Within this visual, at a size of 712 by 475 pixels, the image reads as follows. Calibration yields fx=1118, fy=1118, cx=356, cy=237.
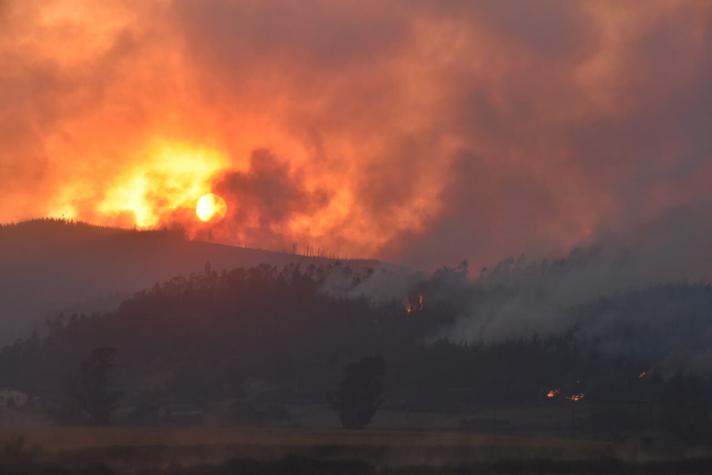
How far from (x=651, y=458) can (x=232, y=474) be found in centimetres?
6229

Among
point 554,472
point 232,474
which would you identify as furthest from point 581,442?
point 232,474

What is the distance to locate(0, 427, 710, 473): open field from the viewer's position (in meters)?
111

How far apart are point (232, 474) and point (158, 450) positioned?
66.4ft

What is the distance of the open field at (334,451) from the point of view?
11094cm

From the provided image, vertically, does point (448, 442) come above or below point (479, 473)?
above

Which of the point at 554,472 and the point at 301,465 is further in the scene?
the point at 554,472

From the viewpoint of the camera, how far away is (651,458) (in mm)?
141125

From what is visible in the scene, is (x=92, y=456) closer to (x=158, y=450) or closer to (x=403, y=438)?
(x=158, y=450)

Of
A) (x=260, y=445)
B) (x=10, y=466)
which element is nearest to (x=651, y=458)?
(x=260, y=445)

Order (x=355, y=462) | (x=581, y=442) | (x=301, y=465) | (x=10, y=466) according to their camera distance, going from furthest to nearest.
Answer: (x=581, y=442), (x=355, y=462), (x=301, y=465), (x=10, y=466)

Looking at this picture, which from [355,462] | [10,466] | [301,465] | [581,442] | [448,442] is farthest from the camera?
[581,442]

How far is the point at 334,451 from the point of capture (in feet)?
449

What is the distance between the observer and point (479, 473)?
11294cm

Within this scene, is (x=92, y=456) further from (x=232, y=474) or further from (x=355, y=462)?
(x=355, y=462)
